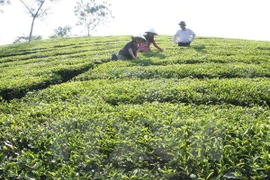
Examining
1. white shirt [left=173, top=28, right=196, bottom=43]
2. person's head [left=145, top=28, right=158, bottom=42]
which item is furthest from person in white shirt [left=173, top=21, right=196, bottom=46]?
person's head [left=145, top=28, right=158, bottom=42]

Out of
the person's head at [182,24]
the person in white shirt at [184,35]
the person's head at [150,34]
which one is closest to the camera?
the person's head at [150,34]

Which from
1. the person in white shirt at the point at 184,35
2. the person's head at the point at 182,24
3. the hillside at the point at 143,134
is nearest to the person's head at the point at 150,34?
the person's head at the point at 182,24

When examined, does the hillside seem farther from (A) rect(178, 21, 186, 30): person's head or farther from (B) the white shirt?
(B) the white shirt

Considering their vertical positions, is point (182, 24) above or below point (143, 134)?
above

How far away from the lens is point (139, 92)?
5738 millimetres

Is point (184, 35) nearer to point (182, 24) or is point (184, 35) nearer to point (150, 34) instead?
point (182, 24)

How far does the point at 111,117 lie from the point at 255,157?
7.03 ft

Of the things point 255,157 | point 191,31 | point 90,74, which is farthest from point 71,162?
point 191,31

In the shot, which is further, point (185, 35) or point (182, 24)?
point (185, 35)

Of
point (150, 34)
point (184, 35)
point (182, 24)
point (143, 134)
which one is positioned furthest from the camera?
point (184, 35)

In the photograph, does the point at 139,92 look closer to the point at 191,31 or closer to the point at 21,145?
the point at 21,145

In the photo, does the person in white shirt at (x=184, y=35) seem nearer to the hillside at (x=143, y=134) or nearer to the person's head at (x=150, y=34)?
the person's head at (x=150, y=34)

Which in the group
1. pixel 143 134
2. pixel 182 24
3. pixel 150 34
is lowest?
pixel 143 134

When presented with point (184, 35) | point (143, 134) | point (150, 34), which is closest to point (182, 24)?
point (184, 35)
